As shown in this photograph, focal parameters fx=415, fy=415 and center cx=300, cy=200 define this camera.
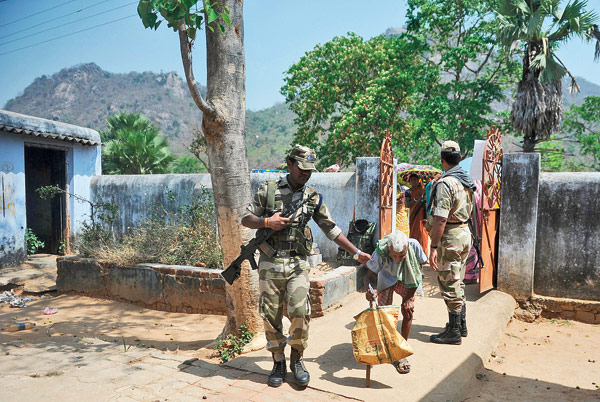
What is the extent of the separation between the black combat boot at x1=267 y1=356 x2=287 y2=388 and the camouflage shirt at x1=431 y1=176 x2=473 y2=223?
6.88 ft

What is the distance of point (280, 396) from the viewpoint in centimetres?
312

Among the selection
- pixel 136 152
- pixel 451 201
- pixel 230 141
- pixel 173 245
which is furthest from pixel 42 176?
pixel 451 201

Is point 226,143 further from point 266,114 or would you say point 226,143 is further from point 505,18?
point 266,114

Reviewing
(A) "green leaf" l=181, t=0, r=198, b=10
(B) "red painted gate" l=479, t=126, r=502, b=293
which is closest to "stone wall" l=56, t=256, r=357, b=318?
(B) "red painted gate" l=479, t=126, r=502, b=293

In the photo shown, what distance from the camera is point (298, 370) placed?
335cm

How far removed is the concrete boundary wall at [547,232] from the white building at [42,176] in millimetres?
8956

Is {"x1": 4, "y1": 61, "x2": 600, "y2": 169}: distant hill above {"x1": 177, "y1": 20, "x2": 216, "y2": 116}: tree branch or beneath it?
above

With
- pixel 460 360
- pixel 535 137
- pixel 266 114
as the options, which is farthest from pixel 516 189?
pixel 266 114

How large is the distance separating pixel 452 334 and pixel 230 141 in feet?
9.82

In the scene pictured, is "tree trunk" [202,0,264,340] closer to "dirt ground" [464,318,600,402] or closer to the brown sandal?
the brown sandal

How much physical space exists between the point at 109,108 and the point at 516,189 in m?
77.3

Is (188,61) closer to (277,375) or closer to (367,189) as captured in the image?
(277,375)

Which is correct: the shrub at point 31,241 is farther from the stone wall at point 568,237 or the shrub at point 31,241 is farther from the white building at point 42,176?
the stone wall at point 568,237

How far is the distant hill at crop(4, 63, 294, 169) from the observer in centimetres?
6912
